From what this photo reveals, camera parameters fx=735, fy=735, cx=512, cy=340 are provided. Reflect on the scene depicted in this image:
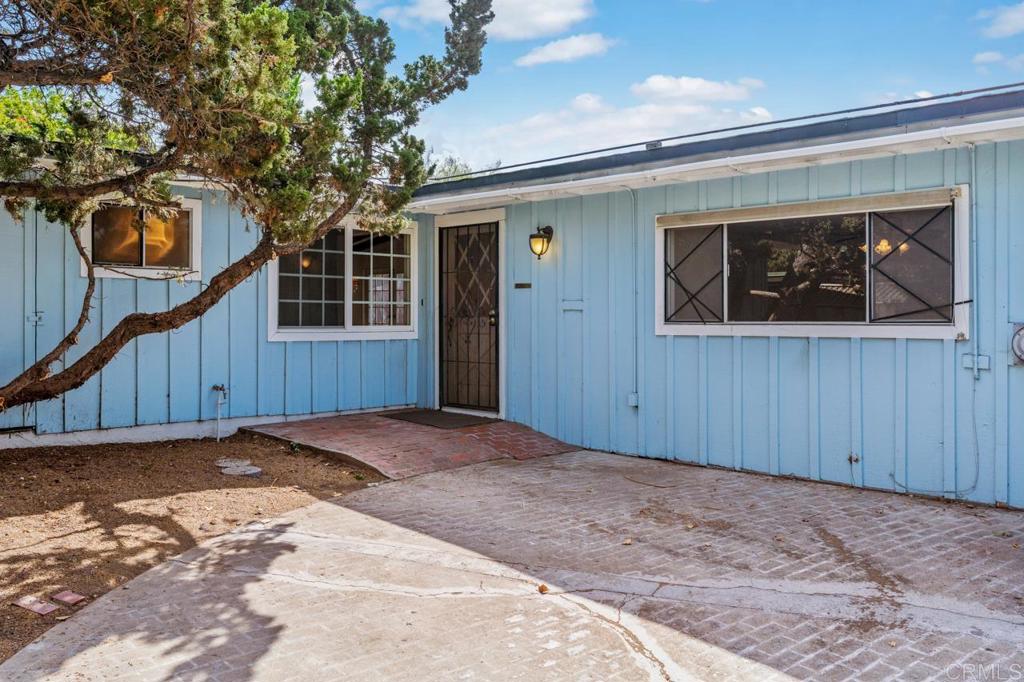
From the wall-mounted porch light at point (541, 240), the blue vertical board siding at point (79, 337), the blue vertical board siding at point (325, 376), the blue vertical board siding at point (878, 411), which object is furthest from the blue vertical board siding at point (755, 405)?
the blue vertical board siding at point (79, 337)

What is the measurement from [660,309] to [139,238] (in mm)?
4921

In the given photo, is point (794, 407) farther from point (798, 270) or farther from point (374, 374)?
point (374, 374)

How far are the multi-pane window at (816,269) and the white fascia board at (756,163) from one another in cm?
51

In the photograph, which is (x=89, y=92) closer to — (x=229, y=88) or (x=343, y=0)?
(x=229, y=88)

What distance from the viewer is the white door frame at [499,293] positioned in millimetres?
8195

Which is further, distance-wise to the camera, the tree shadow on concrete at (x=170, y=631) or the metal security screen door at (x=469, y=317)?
the metal security screen door at (x=469, y=317)

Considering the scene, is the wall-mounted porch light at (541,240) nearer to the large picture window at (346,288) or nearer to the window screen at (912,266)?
the large picture window at (346,288)

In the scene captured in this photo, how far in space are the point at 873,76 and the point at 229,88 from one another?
1138 cm

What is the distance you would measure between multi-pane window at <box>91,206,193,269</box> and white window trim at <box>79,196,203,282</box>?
32mm

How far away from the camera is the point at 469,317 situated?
8.69 meters

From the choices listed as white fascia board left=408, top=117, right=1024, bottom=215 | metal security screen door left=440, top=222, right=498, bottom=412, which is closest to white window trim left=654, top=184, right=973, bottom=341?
white fascia board left=408, top=117, right=1024, bottom=215

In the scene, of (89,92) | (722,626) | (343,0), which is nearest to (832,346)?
(722,626)

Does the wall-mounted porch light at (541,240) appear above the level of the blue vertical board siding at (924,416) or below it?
above

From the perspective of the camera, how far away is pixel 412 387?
352 inches
